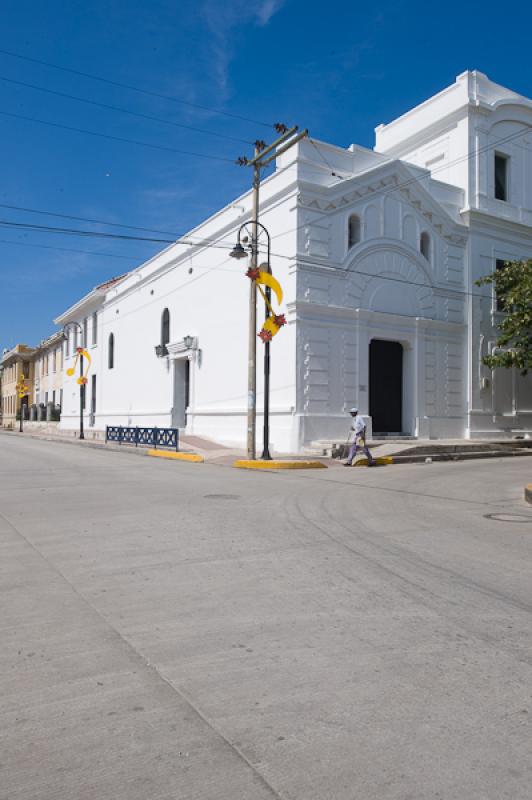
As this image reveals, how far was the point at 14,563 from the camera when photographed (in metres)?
6.59

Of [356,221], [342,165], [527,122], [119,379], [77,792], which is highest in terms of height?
[527,122]

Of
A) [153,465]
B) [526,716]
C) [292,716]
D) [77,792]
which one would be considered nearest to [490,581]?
[526,716]

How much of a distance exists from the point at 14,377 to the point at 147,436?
198 ft

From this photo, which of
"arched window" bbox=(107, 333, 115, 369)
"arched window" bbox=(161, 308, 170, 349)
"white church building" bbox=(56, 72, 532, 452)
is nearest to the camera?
"white church building" bbox=(56, 72, 532, 452)

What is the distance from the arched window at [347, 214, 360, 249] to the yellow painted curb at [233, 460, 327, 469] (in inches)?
395

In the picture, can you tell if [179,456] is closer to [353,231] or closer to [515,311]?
[353,231]

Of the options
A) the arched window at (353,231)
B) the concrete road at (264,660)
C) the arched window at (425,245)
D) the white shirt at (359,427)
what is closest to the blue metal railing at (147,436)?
the white shirt at (359,427)

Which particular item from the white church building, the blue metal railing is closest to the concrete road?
the white church building

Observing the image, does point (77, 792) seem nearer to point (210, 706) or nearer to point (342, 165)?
point (210, 706)

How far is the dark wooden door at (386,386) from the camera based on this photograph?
26.0m

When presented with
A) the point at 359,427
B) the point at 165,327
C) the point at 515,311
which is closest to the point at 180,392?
the point at 165,327

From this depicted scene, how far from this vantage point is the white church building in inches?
938

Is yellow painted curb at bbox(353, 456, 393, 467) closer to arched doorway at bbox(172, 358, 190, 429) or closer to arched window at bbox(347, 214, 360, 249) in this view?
arched window at bbox(347, 214, 360, 249)

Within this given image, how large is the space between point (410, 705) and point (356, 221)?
932 inches
